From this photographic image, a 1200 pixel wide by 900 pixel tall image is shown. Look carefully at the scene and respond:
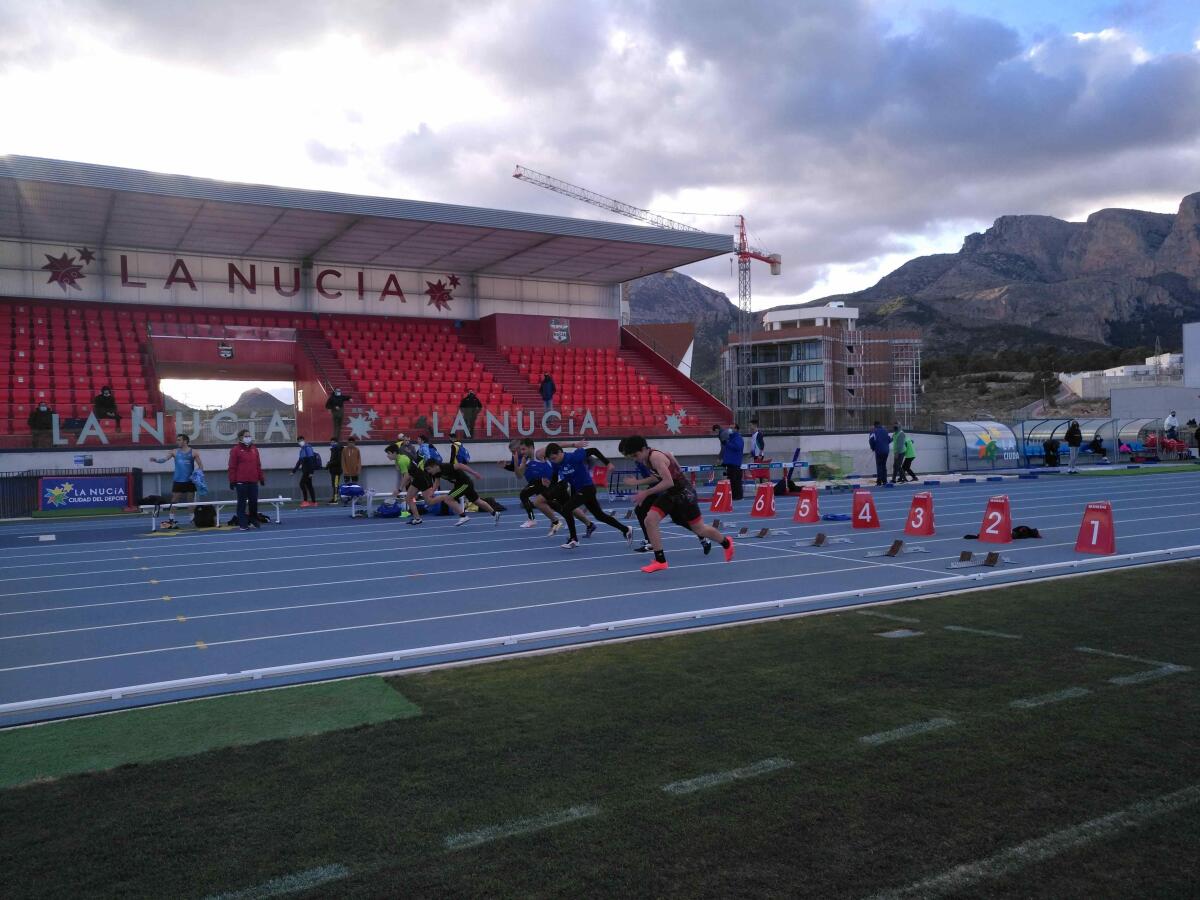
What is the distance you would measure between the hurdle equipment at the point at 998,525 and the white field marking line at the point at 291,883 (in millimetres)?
11805

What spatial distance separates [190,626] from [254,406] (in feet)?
55.4

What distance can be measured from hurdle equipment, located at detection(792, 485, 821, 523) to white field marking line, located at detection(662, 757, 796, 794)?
1263 centimetres

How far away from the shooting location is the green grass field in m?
3.65

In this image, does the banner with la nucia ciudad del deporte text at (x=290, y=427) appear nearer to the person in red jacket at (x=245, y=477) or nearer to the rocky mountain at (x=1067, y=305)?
the person in red jacket at (x=245, y=477)

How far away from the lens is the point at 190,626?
900cm

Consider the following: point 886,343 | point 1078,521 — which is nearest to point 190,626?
point 1078,521

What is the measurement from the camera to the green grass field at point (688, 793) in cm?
365

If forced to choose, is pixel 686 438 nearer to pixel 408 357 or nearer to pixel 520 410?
pixel 520 410

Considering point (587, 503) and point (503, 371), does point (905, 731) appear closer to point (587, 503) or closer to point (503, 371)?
point (587, 503)

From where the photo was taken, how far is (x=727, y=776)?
4605 mm

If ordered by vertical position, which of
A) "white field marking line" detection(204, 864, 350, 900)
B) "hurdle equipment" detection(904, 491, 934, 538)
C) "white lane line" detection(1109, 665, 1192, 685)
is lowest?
"white field marking line" detection(204, 864, 350, 900)

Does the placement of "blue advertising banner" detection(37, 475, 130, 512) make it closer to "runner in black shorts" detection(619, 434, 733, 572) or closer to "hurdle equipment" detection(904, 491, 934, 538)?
"runner in black shorts" detection(619, 434, 733, 572)

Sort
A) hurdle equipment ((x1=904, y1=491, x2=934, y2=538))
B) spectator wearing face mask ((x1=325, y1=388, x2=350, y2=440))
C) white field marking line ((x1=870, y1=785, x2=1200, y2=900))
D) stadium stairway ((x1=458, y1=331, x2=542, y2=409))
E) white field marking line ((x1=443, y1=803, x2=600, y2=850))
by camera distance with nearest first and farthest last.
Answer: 1. white field marking line ((x1=870, y1=785, x2=1200, y2=900))
2. white field marking line ((x1=443, y1=803, x2=600, y2=850))
3. hurdle equipment ((x1=904, y1=491, x2=934, y2=538))
4. spectator wearing face mask ((x1=325, y1=388, x2=350, y2=440))
5. stadium stairway ((x1=458, y1=331, x2=542, y2=409))

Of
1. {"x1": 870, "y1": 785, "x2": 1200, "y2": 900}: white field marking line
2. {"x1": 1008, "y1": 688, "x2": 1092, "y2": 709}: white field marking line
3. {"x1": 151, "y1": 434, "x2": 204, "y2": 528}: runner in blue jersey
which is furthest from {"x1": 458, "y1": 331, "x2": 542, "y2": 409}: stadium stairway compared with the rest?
{"x1": 870, "y1": 785, "x2": 1200, "y2": 900}: white field marking line
